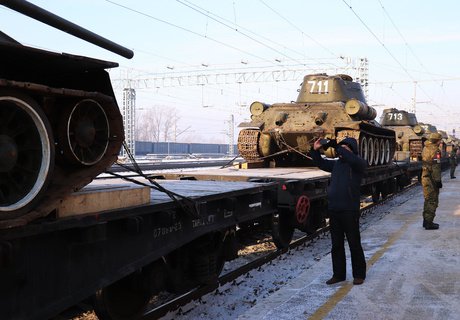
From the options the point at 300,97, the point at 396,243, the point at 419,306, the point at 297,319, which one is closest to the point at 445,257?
the point at 396,243

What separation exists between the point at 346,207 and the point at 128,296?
270 centimetres

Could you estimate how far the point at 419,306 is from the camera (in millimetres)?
4918

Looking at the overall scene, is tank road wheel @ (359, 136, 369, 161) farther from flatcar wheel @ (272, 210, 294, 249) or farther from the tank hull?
the tank hull

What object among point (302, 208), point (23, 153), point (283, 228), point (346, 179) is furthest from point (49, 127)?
point (283, 228)

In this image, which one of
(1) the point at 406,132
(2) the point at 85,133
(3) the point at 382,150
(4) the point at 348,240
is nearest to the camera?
(2) the point at 85,133

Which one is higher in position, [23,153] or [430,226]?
[23,153]

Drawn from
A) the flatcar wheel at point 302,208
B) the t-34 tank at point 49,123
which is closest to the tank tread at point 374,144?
the flatcar wheel at point 302,208

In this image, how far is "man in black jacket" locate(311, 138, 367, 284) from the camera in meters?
5.80

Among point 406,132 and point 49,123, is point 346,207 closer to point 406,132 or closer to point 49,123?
point 49,123

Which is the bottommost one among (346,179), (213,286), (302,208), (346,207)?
(213,286)

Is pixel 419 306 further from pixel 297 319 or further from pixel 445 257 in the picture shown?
pixel 445 257

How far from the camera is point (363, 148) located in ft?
40.8

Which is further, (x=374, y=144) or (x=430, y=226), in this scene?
(x=374, y=144)

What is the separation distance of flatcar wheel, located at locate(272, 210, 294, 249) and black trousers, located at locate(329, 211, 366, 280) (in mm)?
1709
